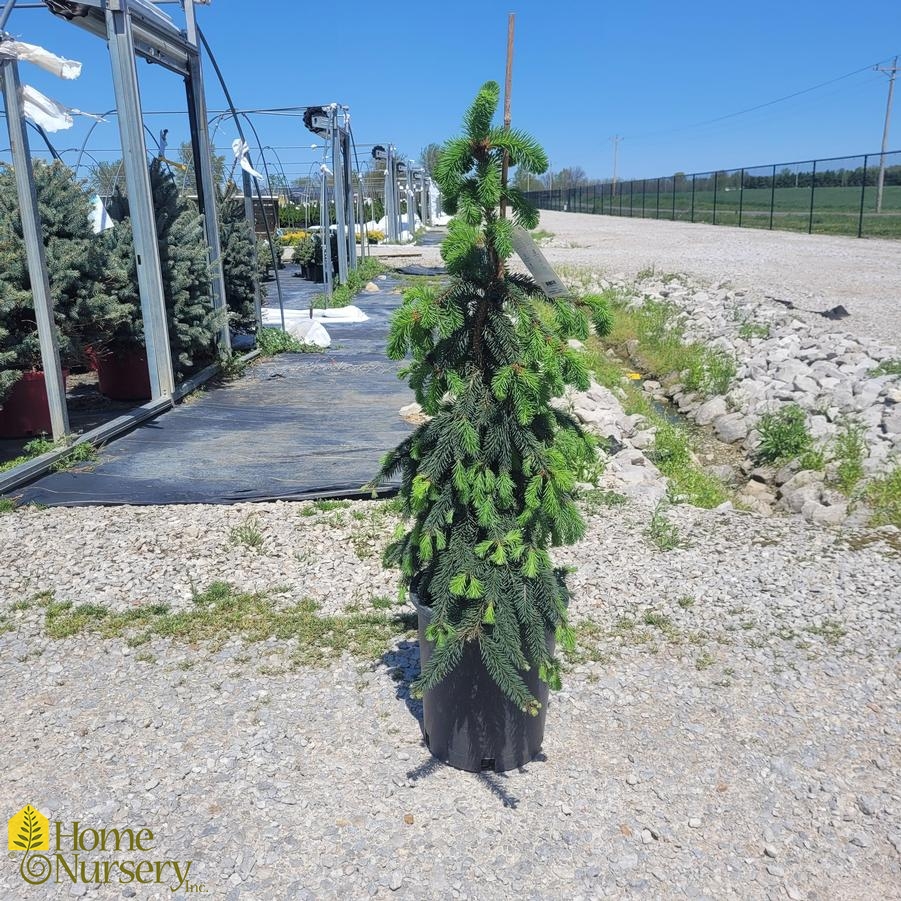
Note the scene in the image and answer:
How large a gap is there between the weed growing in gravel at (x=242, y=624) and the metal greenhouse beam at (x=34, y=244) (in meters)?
2.45

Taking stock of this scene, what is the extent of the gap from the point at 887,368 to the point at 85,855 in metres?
9.10

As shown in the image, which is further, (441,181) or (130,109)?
(130,109)

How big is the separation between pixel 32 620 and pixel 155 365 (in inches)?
161

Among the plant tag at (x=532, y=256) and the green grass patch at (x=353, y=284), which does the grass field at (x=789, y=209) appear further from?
the plant tag at (x=532, y=256)

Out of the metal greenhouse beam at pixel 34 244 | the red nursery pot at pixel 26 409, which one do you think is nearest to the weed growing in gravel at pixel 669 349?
the metal greenhouse beam at pixel 34 244

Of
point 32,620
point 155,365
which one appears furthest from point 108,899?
point 155,365

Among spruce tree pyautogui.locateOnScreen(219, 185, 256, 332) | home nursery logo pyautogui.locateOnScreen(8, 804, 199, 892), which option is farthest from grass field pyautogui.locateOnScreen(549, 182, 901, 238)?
home nursery logo pyautogui.locateOnScreen(8, 804, 199, 892)

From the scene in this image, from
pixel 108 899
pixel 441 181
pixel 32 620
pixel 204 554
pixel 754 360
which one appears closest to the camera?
pixel 108 899

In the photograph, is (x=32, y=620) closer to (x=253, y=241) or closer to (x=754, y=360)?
(x=253, y=241)

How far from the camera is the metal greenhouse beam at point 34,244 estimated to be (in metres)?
5.62

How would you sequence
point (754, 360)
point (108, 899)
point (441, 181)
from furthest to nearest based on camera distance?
point (754, 360) < point (441, 181) < point (108, 899)

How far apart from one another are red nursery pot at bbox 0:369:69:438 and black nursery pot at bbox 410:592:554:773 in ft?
16.5

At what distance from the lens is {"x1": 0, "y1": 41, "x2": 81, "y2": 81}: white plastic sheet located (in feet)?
18.1

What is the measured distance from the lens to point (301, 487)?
225 inches
